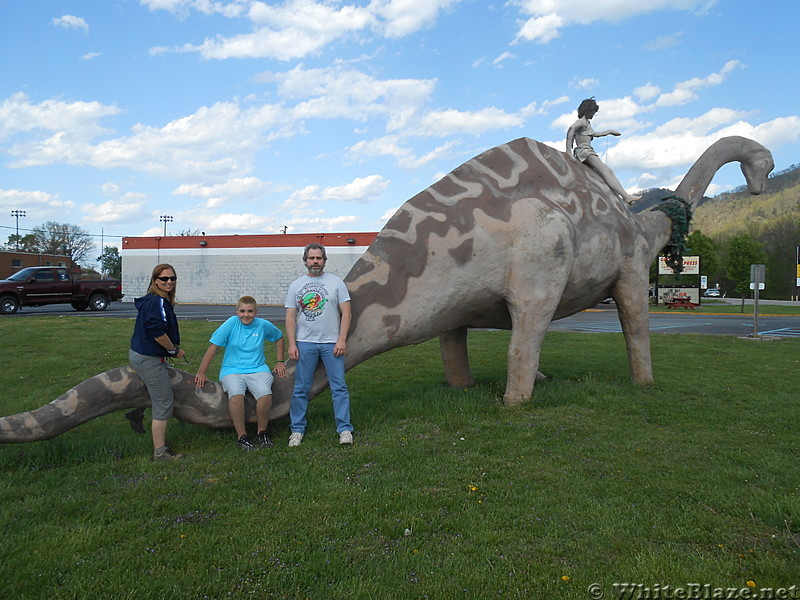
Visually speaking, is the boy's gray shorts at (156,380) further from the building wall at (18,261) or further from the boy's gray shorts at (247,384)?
the building wall at (18,261)

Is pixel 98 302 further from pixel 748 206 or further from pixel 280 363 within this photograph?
pixel 748 206

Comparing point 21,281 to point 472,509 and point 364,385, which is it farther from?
point 472,509

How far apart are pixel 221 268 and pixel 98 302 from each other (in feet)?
34.3

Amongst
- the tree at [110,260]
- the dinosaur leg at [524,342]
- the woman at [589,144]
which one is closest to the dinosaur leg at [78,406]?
the dinosaur leg at [524,342]

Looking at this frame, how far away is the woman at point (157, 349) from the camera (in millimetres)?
4695

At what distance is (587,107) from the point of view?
8.02 m

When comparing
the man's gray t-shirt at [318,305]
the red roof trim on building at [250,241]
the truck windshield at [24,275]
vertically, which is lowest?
the man's gray t-shirt at [318,305]

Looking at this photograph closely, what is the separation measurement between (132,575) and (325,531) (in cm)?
107

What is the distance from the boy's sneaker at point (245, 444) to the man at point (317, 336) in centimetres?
36

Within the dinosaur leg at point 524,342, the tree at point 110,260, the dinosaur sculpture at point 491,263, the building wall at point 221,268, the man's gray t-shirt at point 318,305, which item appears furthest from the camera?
the tree at point 110,260

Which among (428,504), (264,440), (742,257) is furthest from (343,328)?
(742,257)

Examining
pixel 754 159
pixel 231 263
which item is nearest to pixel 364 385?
pixel 754 159

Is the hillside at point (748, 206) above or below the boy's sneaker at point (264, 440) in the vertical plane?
above

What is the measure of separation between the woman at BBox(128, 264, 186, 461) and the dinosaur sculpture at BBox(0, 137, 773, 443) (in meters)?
0.14
